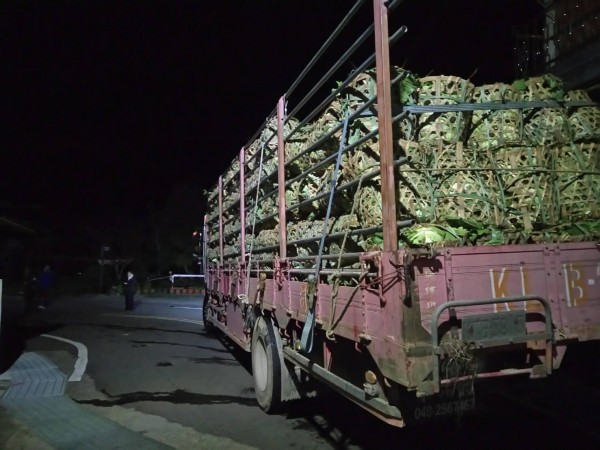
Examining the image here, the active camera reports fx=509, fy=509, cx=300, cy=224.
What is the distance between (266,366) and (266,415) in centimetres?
56

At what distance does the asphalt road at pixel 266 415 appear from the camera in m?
4.77

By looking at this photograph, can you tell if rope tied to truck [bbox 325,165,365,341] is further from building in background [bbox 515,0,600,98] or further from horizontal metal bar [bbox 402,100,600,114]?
building in background [bbox 515,0,600,98]

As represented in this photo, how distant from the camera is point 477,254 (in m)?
3.24

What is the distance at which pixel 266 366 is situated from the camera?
5777 millimetres

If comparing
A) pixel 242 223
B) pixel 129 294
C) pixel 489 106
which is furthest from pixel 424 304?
pixel 129 294

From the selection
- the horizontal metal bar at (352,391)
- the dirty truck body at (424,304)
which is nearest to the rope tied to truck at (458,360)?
the dirty truck body at (424,304)

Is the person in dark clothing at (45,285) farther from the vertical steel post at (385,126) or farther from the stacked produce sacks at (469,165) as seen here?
the vertical steel post at (385,126)

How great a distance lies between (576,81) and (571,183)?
260 cm

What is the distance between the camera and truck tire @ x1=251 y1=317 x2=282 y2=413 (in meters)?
5.46

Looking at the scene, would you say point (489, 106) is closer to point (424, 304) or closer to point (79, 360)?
point (424, 304)

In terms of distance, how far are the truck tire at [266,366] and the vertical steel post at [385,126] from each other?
2782 mm

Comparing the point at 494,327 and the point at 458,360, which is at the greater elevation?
the point at 494,327

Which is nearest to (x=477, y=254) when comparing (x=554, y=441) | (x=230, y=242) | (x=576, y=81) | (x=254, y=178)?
(x=554, y=441)

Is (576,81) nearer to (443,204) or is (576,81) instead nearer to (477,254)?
(443,204)
